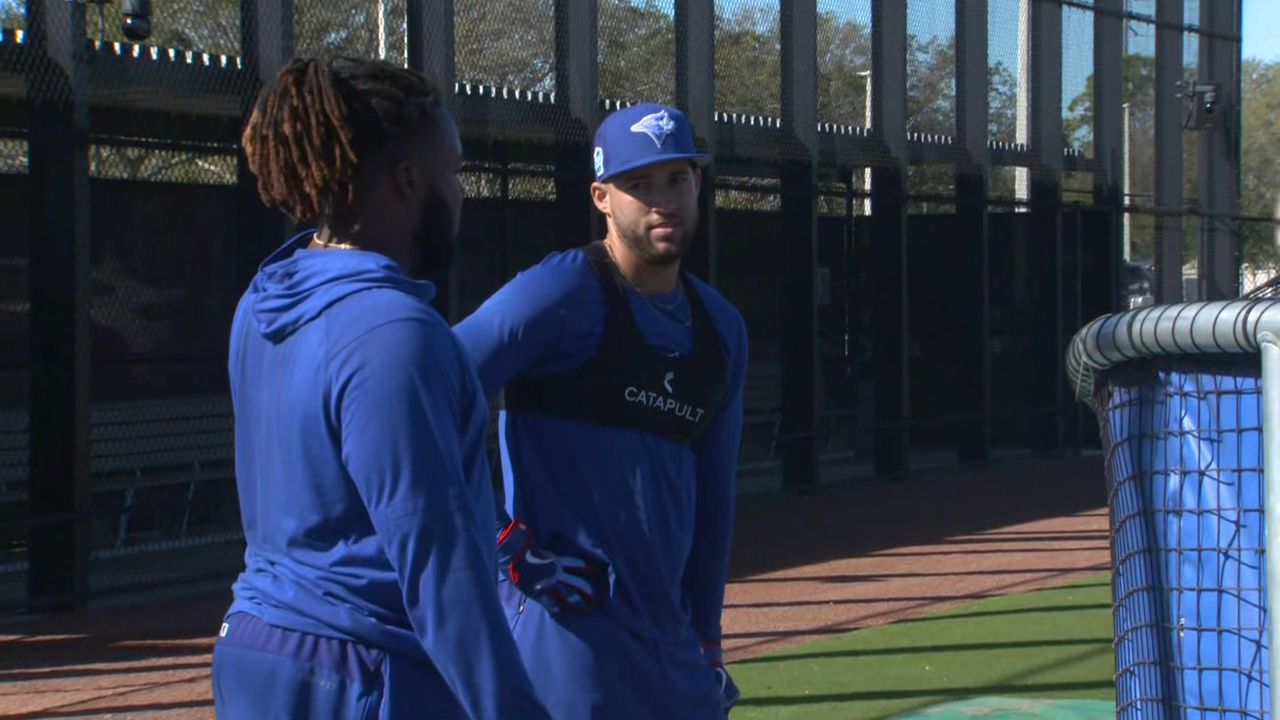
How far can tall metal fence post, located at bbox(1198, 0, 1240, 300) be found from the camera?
59.4 feet

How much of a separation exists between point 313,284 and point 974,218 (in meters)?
13.5

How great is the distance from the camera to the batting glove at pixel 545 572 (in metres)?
2.96

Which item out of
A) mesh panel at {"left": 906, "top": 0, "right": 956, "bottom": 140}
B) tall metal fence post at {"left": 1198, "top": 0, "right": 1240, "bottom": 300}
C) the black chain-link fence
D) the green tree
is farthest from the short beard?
tall metal fence post at {"left": 1198, "top": 0, "right": 1240, "bottom": 300}

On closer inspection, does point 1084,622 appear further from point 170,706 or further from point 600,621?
point 600,621

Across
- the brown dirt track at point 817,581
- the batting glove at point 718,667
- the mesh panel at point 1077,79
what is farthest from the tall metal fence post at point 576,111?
the batting glove at point 718,667

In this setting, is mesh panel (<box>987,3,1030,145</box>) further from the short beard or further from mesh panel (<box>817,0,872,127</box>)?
the short beard

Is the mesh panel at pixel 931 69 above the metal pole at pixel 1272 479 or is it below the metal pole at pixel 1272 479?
above

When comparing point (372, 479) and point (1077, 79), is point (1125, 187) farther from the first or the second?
point (372, 479)

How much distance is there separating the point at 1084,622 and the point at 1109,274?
9237mm

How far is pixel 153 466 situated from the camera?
998cm

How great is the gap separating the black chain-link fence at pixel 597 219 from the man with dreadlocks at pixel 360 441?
6.63 m

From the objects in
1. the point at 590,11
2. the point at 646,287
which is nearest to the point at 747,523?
the point at 590,11

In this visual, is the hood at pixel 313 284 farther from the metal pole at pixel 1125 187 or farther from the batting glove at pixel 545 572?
the metal pole at pixel 1125 187

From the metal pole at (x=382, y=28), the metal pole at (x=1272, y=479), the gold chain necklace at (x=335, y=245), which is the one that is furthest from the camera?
the metal pole at (x=382, y=28)
